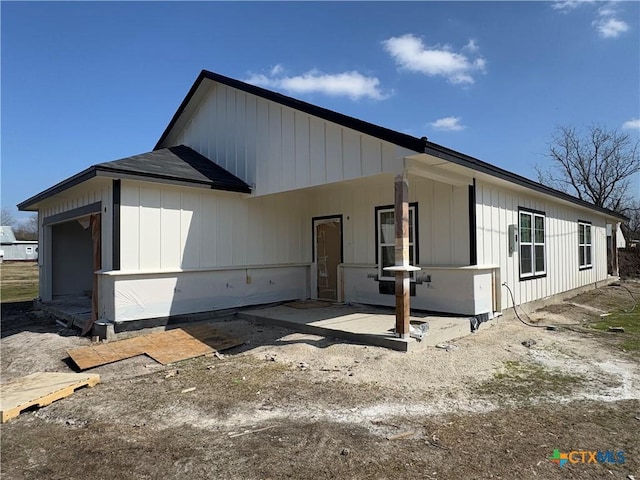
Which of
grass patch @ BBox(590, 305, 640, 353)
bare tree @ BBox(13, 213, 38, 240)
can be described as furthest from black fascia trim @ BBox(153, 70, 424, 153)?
bare tree @ BBox(13, 213, 38, 240)

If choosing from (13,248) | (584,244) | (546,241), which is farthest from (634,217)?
(13,248)

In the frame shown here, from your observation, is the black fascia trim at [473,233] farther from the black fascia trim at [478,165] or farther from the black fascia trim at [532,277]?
the black fascia trim at [532,277]

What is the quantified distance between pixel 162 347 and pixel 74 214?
15.2ft

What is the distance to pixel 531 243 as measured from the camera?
9656 millimetres

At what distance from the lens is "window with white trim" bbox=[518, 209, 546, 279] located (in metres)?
9.30

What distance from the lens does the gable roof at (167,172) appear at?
6977 millimetres

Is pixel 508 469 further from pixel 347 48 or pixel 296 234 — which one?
pixel 347 48

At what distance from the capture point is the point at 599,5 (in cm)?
902

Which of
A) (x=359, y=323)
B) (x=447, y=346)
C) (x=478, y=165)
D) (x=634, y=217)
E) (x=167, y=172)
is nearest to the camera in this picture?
(x=447, y=346)

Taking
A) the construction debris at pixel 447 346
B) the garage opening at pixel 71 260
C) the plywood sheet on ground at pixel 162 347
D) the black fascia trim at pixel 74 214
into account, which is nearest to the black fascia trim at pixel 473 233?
the construction debris at pixel 447 346

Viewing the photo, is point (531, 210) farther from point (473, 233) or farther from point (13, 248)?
point (13, 248)

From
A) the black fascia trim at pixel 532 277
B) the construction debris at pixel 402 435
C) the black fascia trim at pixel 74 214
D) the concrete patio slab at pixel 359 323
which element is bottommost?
the construction debris at pixel 402 435

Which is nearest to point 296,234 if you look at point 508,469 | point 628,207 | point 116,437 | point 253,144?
point 253,144

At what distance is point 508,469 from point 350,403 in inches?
65.2
